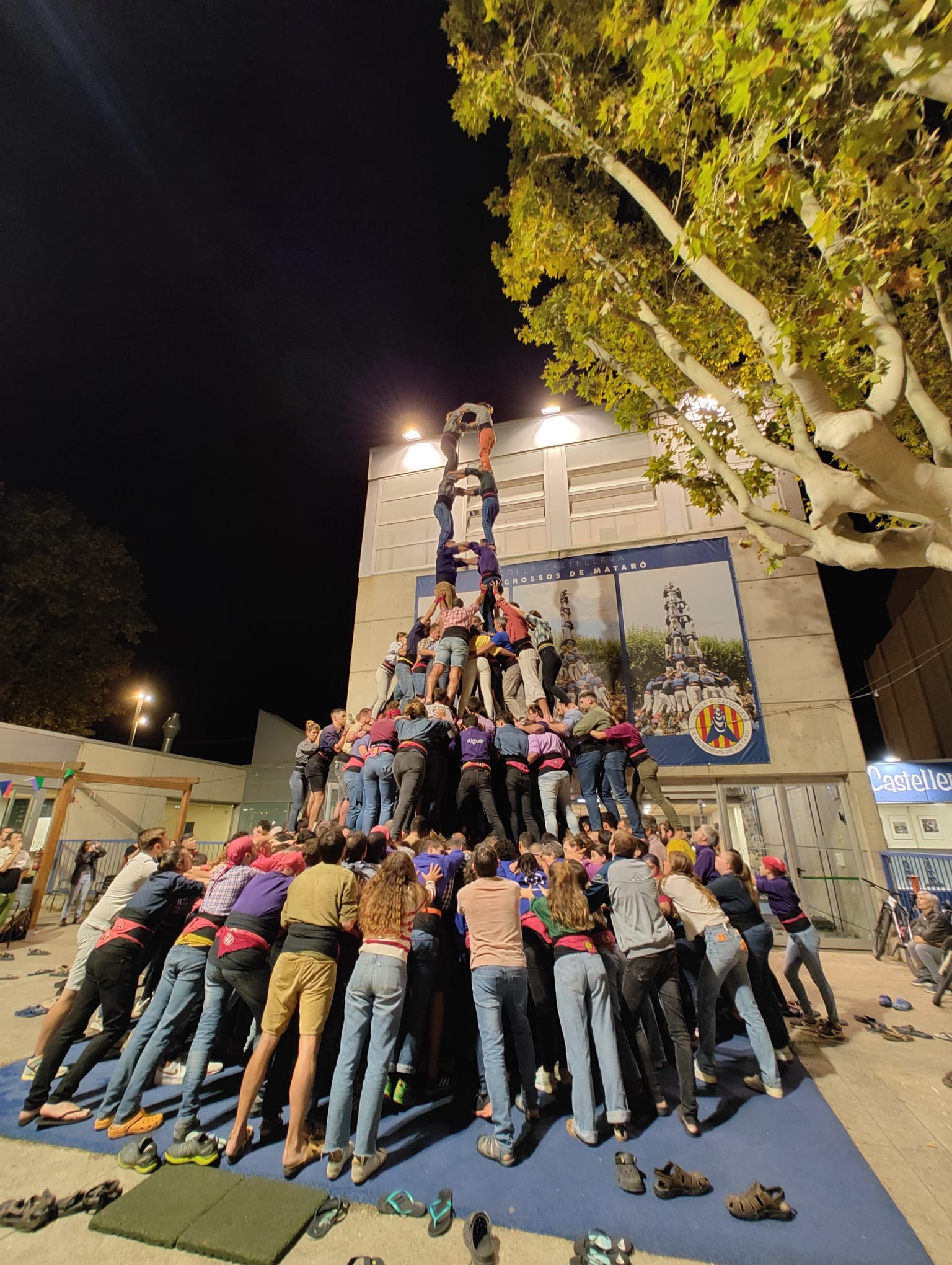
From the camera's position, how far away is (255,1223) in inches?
101

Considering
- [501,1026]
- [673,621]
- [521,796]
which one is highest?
[673,621]

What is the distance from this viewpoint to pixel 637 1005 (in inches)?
147

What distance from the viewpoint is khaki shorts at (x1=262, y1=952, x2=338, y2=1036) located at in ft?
10.5

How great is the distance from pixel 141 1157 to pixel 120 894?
1745mm

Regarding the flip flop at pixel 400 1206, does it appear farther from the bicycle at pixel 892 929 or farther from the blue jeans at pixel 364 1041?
the bicycle at pixel 892 929

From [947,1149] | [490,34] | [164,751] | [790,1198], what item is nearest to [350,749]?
[790,1198]

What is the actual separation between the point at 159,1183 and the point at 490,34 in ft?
41.9


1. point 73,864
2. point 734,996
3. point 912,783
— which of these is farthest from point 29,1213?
point 912,783

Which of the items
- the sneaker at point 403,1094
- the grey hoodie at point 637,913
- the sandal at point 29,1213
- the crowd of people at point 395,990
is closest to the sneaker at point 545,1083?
the crowd of people at point 395,990

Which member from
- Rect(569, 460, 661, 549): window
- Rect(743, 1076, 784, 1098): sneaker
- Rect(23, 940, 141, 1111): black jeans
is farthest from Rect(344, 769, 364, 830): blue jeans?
Rect(569, 460, 661, 549): window

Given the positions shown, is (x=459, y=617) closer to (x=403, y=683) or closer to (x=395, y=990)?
(x=403, y=683)

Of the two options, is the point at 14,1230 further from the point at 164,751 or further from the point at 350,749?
the point at 164,751

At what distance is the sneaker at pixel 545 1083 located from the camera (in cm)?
397

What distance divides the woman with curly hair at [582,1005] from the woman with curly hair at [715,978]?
1.06 meters
